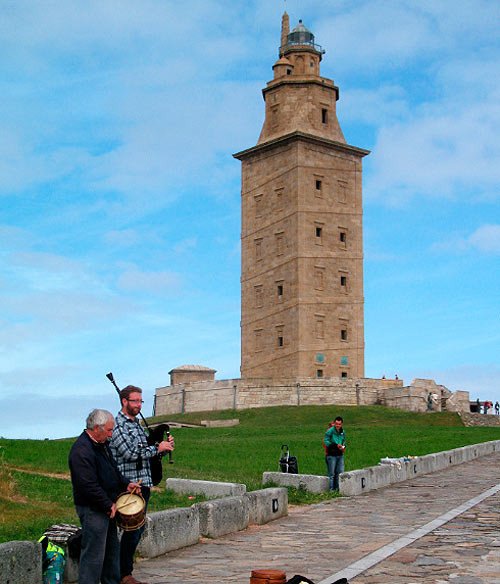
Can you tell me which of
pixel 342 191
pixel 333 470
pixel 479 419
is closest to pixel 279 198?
pixel 342 191

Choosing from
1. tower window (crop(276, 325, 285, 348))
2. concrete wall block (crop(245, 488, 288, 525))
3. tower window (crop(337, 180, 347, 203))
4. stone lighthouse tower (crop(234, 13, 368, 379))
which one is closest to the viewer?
concrete wall block (crop(245, 488, 288, 525))

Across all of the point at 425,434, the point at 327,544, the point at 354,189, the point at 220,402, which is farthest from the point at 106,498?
the point at 354,189

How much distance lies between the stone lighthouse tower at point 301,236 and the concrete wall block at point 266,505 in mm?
A: 44054

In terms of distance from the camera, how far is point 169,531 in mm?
11164

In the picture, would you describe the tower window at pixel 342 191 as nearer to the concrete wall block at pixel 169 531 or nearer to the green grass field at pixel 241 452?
the green grass field at pixel 241 452

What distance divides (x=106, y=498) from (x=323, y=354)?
52.5m

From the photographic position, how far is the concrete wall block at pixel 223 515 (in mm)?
12234

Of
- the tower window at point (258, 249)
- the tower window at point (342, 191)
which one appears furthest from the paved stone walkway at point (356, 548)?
the tower window at point (342, 191)

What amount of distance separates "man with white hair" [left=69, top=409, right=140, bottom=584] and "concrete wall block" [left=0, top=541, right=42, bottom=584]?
67 centimetres

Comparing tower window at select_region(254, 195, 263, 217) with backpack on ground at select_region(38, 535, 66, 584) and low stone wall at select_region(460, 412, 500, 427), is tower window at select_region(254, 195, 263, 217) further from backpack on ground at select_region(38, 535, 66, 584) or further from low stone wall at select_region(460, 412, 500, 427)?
backpack on ground at select_region(38, 535, 66, 584)

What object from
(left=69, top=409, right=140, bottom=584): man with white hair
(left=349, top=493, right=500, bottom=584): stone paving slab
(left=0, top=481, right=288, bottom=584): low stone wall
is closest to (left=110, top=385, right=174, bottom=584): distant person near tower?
(left=0, top=481, right=288, bottom=584): low stone wall

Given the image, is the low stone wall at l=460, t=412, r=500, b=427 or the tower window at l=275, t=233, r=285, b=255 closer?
the low stone wall at l=460, t=412, r=500, b=427

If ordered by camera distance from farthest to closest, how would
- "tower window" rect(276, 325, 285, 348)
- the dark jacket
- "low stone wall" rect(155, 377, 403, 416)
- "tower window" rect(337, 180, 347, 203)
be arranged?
1. "tower window" rect(337, 180, 347, 203)
2. "tower window" rect(276, 325, 285, 348)
3. "low stone wall" rect(155, 377, 403, 416)
4. the dark jacket

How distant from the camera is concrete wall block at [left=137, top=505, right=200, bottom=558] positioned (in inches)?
423
